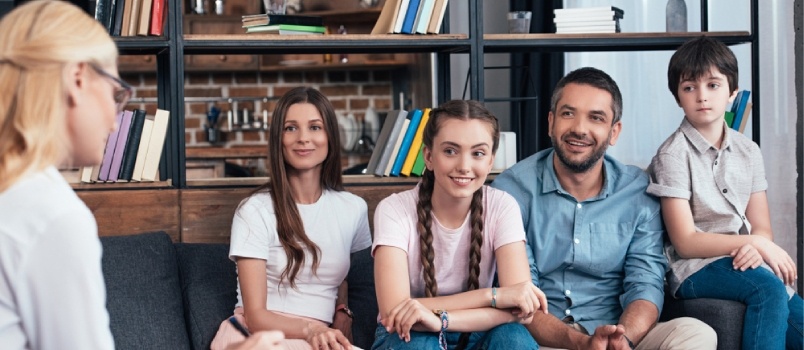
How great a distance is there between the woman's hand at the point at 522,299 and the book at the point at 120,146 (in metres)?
1.22

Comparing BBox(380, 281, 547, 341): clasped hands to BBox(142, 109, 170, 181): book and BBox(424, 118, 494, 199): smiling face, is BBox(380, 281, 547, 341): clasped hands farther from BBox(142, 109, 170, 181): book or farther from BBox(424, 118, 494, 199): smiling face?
BBox(142, 109, 170, 181): book

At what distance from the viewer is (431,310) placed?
7.84 feet

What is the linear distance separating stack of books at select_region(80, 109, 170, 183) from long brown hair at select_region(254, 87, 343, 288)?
0.41 meters

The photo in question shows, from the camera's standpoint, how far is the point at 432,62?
5773mm

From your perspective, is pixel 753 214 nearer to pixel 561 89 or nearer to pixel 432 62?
pixel 561 89

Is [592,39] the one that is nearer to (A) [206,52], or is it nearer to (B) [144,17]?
(A) [206,52]

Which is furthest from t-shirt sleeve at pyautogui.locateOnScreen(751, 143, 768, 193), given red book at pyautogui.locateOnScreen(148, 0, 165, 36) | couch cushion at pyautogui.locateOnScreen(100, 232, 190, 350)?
red book at pyautogui.locateOnScreen(148, 0, 165, 36)

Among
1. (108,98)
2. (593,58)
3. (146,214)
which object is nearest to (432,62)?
(593,58)

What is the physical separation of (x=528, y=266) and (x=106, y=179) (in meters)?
1.28

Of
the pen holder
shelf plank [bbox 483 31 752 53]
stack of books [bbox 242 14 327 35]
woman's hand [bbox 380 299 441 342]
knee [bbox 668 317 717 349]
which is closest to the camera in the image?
woman's hand [bbox 380 299 441 342]

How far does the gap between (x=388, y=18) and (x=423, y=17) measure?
0.36ft

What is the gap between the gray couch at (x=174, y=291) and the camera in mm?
2682

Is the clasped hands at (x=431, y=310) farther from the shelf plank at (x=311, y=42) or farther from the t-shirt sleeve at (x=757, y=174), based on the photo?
the shelf plank at (x=311, y=42)

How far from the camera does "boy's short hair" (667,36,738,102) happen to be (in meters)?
2.71
